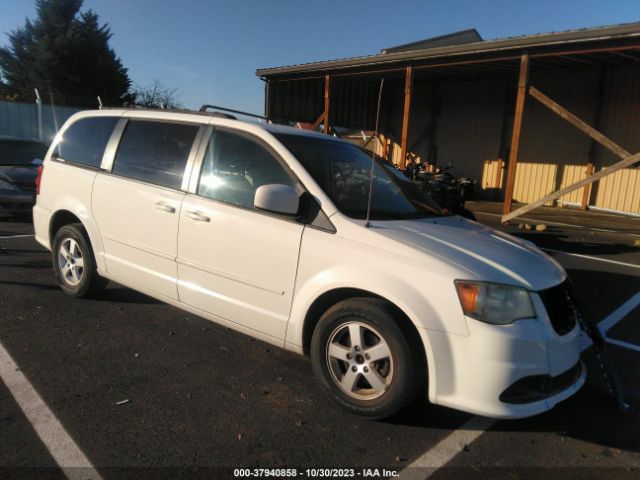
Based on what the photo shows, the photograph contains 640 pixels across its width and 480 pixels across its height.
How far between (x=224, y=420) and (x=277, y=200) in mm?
1332

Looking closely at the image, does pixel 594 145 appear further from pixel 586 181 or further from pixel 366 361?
pixel 366 361

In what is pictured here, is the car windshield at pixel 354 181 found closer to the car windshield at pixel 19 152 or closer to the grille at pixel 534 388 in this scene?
the grille at pixel 534 388

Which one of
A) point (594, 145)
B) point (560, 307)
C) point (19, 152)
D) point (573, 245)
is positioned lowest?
point (573, 245)

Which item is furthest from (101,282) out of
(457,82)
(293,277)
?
(457,82)

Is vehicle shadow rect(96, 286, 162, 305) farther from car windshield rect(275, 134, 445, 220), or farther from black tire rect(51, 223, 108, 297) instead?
car windshield rect(275, 134, 445, 220)

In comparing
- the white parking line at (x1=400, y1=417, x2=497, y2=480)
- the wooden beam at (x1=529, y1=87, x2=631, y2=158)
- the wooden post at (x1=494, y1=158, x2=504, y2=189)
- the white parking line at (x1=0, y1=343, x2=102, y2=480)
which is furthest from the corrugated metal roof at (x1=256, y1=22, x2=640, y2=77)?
the white parking line at (x1=0, y1=343, x2=102, y2=480)

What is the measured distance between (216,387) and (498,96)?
15667 mm

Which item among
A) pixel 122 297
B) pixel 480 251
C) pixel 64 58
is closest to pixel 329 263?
pixel 480 251

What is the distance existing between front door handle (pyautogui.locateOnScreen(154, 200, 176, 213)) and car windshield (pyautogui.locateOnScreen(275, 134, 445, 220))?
97cm

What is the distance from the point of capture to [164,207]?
12.8 ft

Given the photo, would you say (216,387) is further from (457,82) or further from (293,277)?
(457,82)

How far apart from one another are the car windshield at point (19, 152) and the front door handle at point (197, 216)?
743 centimetres

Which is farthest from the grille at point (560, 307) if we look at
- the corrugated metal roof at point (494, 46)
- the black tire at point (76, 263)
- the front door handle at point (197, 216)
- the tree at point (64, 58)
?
the tree at point (64, 58)

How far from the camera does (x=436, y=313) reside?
2.72 m
